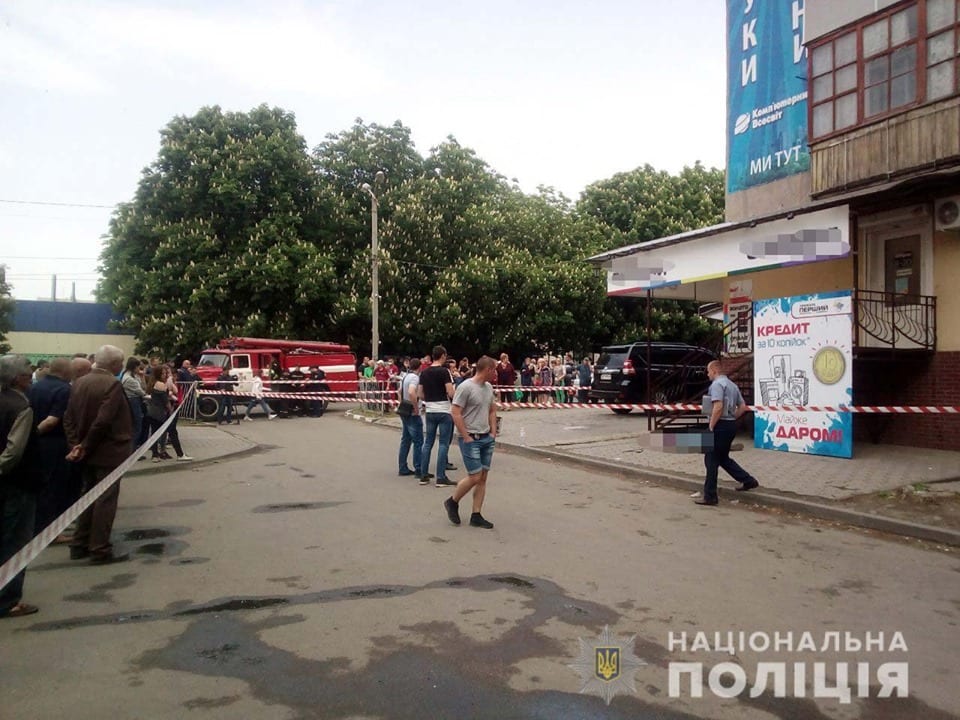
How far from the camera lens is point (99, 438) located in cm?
649

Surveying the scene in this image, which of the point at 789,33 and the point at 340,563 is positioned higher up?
the point at 789,33

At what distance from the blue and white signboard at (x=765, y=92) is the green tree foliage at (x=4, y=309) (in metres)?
42.1

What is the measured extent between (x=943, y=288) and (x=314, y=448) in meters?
11.6

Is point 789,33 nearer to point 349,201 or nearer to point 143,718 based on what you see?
point 143,718

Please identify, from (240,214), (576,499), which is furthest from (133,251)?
(576,499)

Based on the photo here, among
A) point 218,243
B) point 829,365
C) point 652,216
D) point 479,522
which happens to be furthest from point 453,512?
point 652,216

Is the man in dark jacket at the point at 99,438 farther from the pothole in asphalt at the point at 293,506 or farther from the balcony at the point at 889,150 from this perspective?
the balcony at the point at 889,150

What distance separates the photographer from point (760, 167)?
1636cm

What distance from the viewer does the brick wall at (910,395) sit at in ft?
40.8

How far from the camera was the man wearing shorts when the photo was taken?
761 centimetres

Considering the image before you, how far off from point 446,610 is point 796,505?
17.5 ft

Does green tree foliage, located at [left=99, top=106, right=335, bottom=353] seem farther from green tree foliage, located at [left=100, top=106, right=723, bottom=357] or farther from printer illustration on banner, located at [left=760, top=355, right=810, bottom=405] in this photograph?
printer illustration on banner, located at [left=760, top=355, right=810, bottom=405]

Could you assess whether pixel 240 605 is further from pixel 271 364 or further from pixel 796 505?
Result: pixel 271 364

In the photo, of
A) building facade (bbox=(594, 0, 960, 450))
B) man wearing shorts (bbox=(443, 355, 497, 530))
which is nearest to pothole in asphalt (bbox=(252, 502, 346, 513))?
man wearing shorts (bbox=(443, 355, 497, 530))
